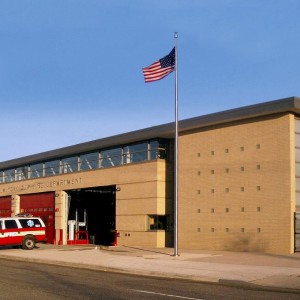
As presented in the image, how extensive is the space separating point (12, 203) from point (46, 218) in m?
6.95

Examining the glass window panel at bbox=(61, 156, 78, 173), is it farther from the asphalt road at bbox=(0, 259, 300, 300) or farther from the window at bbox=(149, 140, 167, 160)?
the asphalt road at bbox=(0, 259, 300, 300)

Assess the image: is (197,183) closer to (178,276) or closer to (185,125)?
(185,125)

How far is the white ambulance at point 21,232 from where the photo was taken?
3138cm

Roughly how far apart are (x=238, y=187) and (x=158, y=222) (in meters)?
6.76

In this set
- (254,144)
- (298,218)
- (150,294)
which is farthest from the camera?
(254,144)

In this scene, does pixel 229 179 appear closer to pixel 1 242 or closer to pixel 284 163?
pixel 284 163

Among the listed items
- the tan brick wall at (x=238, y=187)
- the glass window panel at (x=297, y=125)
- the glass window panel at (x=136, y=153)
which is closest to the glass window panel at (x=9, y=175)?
the glass window panel at (x=136, y=153)

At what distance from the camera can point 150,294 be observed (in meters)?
13.0

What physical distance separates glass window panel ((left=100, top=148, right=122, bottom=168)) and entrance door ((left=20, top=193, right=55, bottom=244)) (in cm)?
679

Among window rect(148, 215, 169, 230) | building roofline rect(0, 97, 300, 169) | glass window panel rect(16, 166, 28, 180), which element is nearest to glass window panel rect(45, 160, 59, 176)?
building roofline rect(0, 97, 300, 169)

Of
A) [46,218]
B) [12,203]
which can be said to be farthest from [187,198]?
[12,203]

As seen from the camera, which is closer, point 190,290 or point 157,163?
point 190,290

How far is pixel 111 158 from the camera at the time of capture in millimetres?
37375

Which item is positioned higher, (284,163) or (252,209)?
(284,163)
